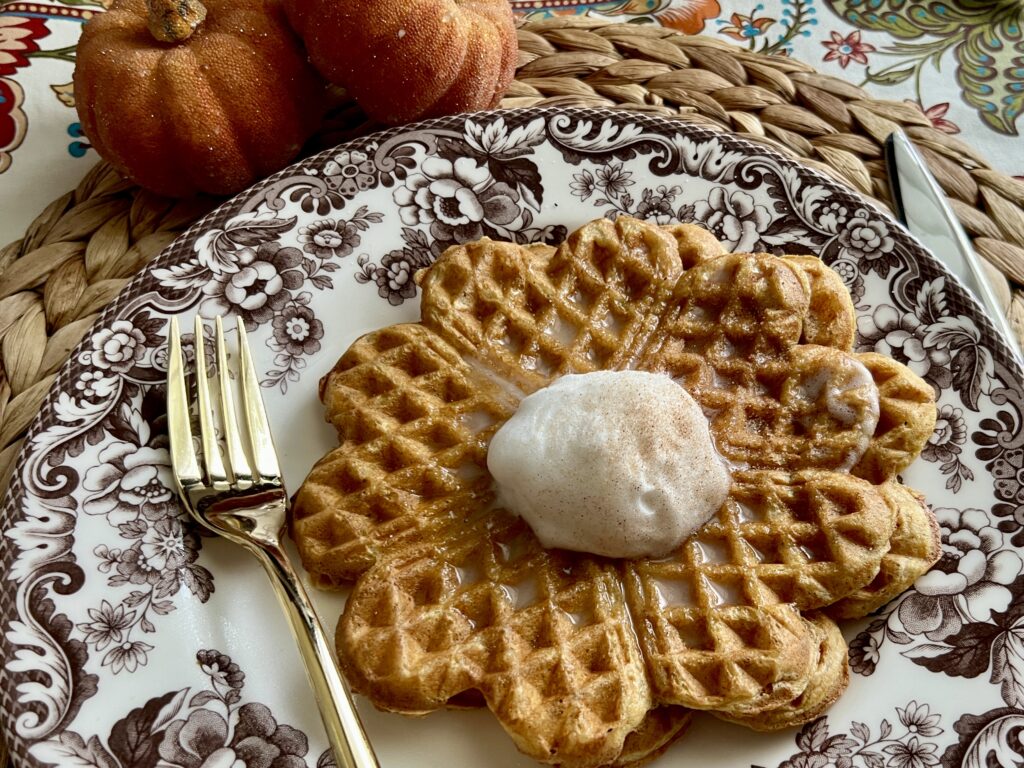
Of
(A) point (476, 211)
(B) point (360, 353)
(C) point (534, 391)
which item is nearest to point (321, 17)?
(A) point (476, 211)

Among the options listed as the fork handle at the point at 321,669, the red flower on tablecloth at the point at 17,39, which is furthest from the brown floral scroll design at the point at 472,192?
the red flower on tablecloth at the point at 17,39

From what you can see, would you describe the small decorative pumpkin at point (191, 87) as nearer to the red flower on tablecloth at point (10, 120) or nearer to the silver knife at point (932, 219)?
the red flower on tablecloth at point (10, 120)

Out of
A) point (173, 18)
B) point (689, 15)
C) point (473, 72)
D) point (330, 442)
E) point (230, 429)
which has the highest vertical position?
point (173, 18)

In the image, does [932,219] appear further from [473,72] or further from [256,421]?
[256,421]

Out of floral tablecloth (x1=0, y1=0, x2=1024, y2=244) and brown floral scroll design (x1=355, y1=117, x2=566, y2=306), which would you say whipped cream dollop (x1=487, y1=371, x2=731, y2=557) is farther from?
floral tablecloth (x1=0, y1=0, x2=1024, y2=244)

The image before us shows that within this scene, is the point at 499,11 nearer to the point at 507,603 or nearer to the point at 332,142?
the point at 332,142

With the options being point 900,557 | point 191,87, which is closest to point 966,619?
point 900,557
